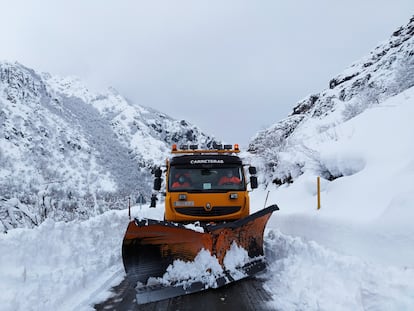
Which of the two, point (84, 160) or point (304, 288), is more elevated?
point (84, 160)

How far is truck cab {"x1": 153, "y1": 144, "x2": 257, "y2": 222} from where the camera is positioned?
7.39 meters

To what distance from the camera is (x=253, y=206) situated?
17.3m

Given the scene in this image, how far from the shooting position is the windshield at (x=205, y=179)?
775 centimetres

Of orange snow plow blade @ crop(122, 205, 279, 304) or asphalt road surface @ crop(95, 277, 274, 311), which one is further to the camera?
orange snow plow blade @ crop(122, 205, 279, 304)

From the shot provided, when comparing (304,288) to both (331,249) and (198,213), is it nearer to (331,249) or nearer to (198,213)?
(331,249)

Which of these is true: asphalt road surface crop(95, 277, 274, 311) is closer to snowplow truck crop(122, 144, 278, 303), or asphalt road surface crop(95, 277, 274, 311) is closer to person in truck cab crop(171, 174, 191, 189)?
snowplow truck crop(122, 144, 278, 303)

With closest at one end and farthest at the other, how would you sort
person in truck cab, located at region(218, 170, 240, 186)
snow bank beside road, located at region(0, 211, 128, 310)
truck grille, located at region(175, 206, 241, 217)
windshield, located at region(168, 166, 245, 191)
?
1. snow bank beside road, located at region(0, 211, 128, 310)
2. truck grille, located at region(175, 206, 241, 217)
3. windshield, located at region(168, 166, 245, 191)
4. person in truck cab, located at region(218, 170, 240, 186)

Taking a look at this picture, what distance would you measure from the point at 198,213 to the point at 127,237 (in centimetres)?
207

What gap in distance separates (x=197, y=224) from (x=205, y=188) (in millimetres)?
1833

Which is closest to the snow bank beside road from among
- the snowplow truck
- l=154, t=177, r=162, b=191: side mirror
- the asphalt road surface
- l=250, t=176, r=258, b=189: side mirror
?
the asphalt road surface

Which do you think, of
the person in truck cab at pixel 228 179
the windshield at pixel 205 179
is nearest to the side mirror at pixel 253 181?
the windshield at pixel 205 179

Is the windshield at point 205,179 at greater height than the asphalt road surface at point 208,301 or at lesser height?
greater

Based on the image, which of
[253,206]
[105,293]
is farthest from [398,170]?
[253,206]

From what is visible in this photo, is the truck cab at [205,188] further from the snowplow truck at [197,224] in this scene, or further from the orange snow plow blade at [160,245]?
the orange snow plow blade at [160,245]
